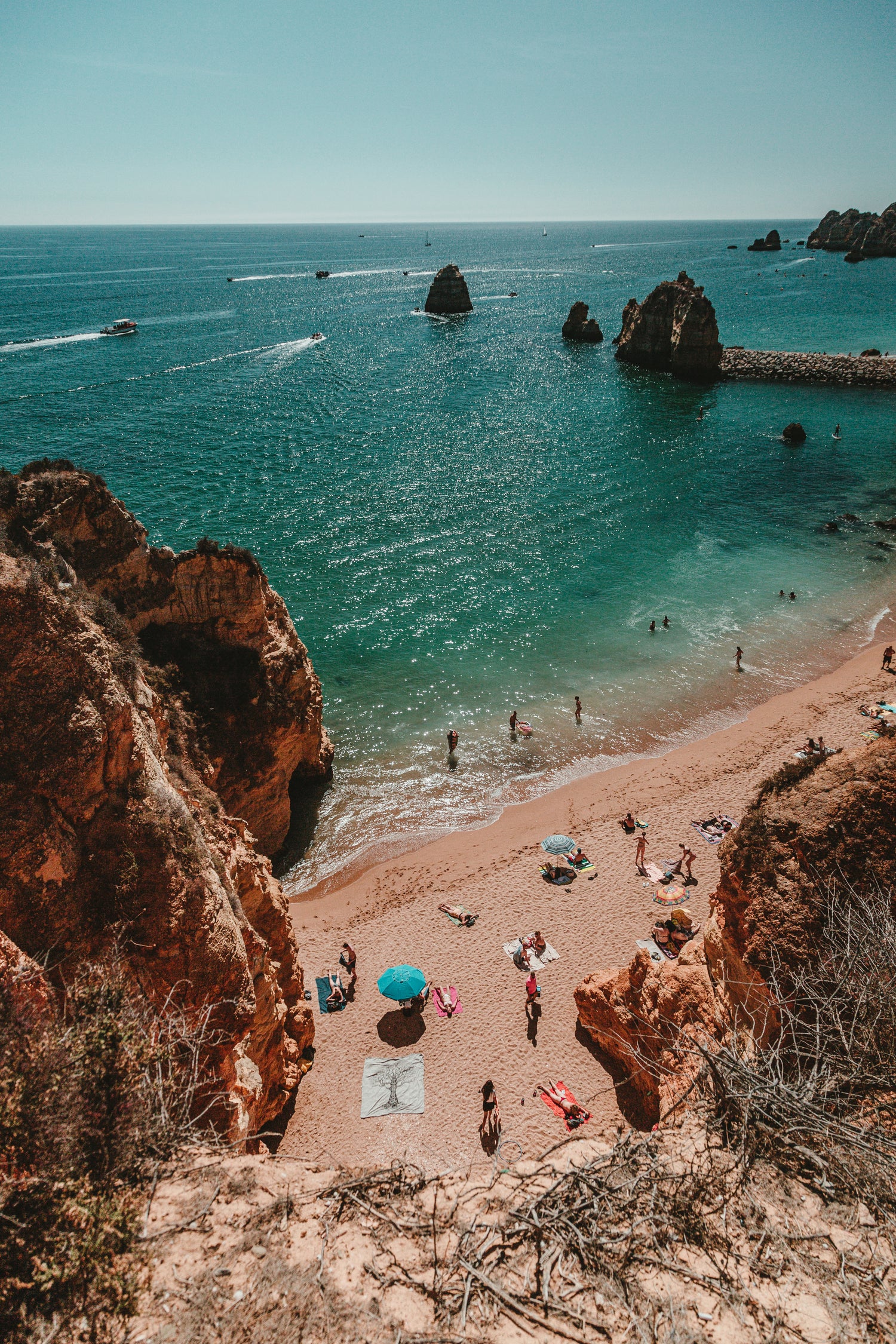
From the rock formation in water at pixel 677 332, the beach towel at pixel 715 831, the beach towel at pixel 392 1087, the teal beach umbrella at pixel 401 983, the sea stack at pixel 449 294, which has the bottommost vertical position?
the beach towel at pixel 392 1087

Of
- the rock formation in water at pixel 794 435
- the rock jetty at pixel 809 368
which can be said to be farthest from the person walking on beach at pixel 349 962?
the rock jetty at pixel 809 368

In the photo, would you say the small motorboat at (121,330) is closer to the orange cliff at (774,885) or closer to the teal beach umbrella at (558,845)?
the teal beach umbrella at (558,845)

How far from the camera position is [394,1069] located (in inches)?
539

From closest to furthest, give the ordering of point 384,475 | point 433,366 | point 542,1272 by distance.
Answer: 1. point 542,1272
2. point 384,475
3. point 433,366

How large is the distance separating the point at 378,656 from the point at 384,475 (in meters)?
23.0

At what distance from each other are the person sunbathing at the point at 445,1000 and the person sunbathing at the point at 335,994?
7.19 ft

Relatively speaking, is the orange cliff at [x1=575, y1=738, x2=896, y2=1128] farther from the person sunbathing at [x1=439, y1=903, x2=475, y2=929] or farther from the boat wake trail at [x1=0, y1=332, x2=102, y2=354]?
the boat wake trail at [x1=0, y1=332, x2=102, y2=354]

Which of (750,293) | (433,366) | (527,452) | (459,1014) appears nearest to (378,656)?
(459,1014)

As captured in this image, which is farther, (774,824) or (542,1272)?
(774,824)

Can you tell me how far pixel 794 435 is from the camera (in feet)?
181

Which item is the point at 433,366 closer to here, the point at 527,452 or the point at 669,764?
the point at 527,452

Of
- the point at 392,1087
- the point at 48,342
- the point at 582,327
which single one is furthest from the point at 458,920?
the point at 582,327

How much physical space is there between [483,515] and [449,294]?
86.4 meters

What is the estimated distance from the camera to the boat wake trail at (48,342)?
78375mm
